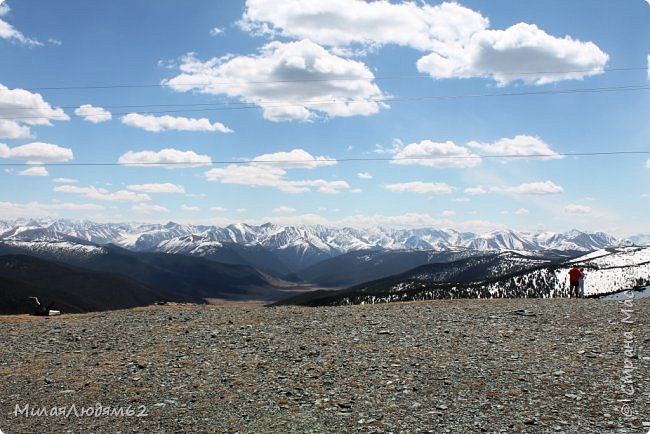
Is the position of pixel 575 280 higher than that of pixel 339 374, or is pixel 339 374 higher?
pixel 575 280

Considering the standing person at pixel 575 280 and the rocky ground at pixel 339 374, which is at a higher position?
the standing person at pixel 575 280

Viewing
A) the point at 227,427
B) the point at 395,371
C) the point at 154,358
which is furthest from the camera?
the point at 154,358

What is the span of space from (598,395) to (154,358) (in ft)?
60.7

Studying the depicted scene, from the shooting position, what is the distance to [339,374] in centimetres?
1877

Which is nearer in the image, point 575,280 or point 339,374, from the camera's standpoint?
→ point 339,374

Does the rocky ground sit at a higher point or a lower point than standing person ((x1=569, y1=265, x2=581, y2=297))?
lower

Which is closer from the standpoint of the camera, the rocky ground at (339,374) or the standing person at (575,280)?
the rocky ground at (339,374)

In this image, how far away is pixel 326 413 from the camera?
15414mm

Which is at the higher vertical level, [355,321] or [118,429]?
[355,321]

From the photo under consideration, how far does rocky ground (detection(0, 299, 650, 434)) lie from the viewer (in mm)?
14992

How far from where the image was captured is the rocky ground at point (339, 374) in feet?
49.2

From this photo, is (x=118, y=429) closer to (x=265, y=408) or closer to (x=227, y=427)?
(x=227, y=427)

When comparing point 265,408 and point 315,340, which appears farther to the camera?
point 315,340

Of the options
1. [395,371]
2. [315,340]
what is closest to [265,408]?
[395,371]
